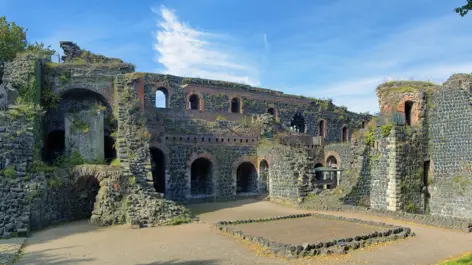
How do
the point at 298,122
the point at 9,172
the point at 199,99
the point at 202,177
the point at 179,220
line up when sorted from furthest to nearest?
the point at 298,122 → the point at 199,99 → the point at 202,177 → the point at 179,220 → the point at 9,172

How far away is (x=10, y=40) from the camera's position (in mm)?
21938

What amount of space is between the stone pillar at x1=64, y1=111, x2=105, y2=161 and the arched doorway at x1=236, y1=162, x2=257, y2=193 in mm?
9622

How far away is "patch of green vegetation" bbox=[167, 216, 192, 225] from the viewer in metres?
13.8

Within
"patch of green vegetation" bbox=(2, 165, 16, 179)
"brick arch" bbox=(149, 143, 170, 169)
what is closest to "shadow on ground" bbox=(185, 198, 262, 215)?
"brick arch" bbox=(149, 143, 170, 169)

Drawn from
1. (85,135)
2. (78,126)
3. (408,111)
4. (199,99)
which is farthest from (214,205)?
(408,111)

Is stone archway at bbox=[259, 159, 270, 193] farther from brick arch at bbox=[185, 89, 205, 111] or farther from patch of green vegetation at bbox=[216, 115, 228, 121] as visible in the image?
brick arch at bbox=[185, 89, 205, 111]

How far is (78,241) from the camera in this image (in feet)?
36.9

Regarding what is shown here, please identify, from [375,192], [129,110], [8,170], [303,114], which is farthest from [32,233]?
[303,114]

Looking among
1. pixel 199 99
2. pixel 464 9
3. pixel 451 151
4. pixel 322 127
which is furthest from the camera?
pixel 322 127

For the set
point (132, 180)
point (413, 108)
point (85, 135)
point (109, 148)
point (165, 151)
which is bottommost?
point (132, 180)

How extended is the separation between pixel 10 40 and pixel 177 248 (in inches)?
721

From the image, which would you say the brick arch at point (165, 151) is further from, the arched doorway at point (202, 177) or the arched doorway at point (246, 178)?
the arched doorway at point (246, 178)

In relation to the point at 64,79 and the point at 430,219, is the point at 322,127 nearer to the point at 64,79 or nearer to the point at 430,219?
the point at 430,219

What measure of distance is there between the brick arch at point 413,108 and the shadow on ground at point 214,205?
8912mm
